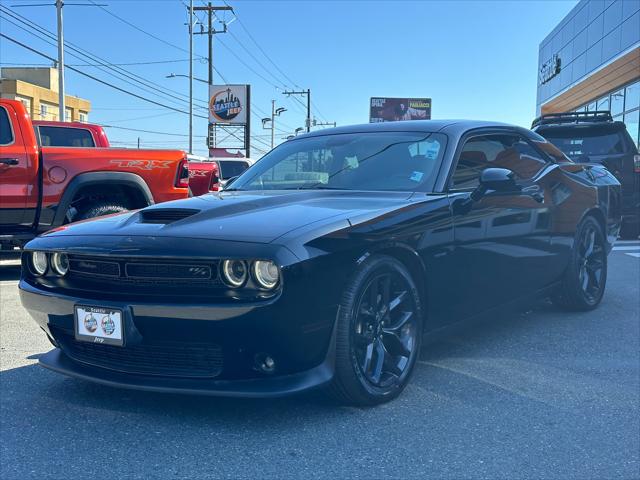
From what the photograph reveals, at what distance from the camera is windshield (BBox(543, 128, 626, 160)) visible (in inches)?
419

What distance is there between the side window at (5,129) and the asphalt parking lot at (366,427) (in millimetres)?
4046

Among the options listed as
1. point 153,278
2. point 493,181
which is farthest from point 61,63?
point 153,278

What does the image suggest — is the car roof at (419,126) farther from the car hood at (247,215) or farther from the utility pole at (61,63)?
the utility pole at (61,63)

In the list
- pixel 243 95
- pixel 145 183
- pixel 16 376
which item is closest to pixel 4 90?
pixel 243 95

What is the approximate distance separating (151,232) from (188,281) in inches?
13.8

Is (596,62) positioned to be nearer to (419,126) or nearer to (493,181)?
(419,126)

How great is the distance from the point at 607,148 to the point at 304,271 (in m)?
9.27

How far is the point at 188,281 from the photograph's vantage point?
9.41 ft

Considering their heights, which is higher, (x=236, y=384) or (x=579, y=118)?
(x=579, y=118)

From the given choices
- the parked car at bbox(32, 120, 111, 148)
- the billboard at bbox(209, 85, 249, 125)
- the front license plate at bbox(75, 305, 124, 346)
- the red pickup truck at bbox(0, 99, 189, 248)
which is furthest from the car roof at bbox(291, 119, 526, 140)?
the billboard at bbox(209, 85, 249, 125)

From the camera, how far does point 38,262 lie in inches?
133

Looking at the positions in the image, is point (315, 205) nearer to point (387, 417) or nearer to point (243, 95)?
point (387, 417)

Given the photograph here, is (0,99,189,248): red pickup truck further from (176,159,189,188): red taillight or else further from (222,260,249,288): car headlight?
(222,260,249,288): car headlight

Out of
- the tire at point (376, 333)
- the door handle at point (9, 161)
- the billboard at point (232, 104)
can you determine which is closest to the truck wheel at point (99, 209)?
Answer: the door handle at point (9, 161)
